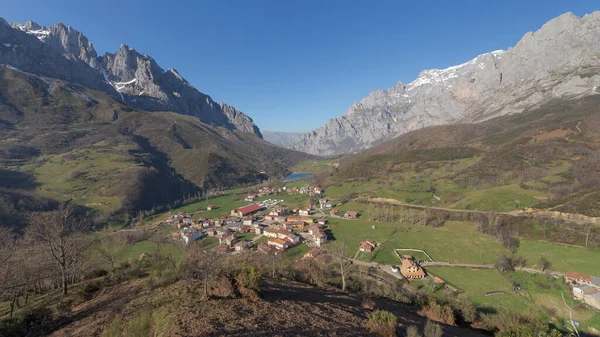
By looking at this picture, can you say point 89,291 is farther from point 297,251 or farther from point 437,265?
point 437,265

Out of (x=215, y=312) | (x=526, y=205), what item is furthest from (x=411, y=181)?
(x=215, y=312)

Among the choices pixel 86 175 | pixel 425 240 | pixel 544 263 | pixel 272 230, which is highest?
pixel 86 175

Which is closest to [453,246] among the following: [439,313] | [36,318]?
[439,313]

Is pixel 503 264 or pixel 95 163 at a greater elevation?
pixel 95 163

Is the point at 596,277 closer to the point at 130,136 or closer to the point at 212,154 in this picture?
the point at 212,154

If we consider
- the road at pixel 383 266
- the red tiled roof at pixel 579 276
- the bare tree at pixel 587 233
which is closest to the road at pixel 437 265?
the road at pixel 383 266

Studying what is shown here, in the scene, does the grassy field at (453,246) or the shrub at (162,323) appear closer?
the shrub at (162,323)

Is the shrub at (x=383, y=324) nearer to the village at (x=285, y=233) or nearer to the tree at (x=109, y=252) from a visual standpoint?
the tree at (x=109, y=252)

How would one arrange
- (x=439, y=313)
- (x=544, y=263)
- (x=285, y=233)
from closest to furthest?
(x=439, y=313) < (x=544, y=263) < (x=285, y=233)

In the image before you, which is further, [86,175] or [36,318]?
[86,175]
